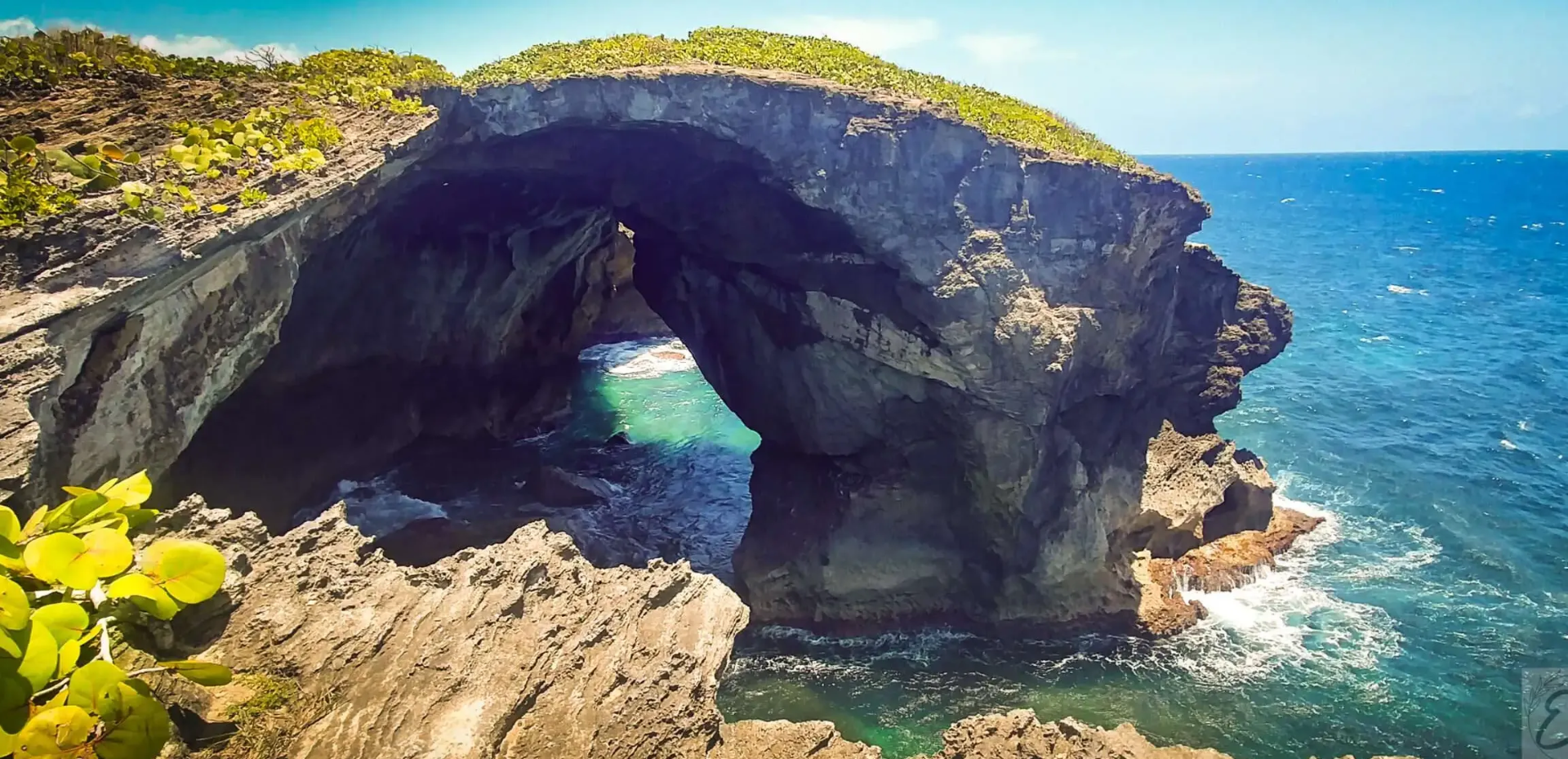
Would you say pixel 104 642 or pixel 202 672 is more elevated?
pixel 104 642

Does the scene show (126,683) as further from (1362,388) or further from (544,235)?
(1362,388)

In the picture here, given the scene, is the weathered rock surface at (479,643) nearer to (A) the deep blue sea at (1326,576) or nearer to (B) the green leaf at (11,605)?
(B) the green leaf at (11,605)

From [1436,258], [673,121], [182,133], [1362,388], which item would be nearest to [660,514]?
[673,121]

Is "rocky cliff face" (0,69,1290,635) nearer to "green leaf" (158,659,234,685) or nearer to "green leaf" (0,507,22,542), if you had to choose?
Result: "green leaf" (0,507,22,542)

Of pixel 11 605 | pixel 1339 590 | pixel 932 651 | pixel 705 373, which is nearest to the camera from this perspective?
pixel 11 605

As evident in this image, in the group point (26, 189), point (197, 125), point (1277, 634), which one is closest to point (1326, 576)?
point (1277, 634)

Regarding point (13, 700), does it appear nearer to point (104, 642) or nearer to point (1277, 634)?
point (104, 642)

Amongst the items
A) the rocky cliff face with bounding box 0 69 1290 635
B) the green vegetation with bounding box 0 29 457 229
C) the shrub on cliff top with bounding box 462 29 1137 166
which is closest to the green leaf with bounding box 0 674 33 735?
the green vegetation with bounding box 0 29 457 229
